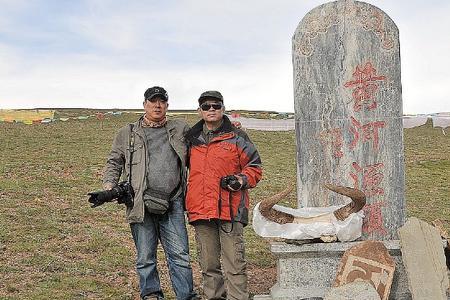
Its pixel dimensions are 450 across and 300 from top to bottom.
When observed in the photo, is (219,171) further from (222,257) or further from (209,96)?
(222,257)

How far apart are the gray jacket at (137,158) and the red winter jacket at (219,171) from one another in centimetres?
10

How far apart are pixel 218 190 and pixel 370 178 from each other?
5.83 ft

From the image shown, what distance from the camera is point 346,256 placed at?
5449mm

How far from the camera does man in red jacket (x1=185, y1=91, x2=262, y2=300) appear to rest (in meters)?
5.25

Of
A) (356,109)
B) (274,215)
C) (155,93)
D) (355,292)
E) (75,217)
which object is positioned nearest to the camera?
(355,292)

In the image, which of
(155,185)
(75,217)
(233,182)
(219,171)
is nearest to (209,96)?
(219,171)

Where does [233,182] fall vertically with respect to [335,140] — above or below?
below

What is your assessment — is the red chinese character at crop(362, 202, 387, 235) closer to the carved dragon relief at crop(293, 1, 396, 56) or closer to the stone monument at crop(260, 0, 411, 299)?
the stone monument at crop(260, 0, 411, 299)

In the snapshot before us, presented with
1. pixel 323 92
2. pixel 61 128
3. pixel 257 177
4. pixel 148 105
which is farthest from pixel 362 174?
pixel 61 128

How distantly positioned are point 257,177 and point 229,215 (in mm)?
404

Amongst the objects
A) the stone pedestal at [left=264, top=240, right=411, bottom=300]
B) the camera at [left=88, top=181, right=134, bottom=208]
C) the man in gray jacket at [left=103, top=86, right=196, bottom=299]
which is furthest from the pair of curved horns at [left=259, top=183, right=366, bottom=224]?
the camera at [left=88, top=181, right=134, bottom=208]

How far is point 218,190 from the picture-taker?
5230 mm

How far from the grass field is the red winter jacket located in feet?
6.02

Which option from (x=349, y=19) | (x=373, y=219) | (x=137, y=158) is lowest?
(x=373, y=219)
